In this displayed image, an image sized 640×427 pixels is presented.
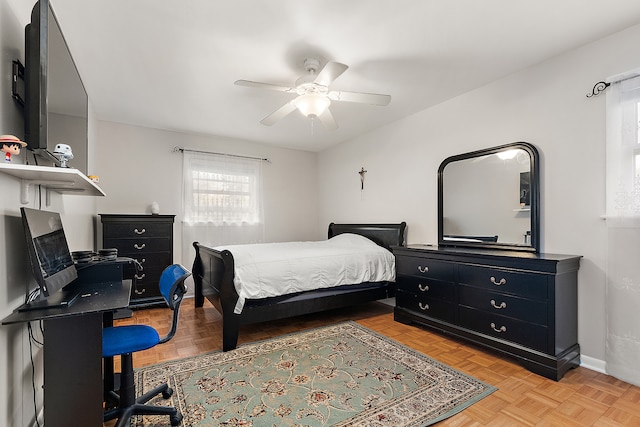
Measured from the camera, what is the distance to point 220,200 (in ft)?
16.3

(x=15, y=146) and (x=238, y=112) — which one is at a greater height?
(x=238, y=112)

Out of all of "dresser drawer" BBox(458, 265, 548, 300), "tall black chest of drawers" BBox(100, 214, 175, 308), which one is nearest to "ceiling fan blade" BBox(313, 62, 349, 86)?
"dresser drawer" BBox(458, 265, 548, 300)

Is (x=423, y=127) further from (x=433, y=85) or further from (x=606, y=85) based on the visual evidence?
(x=606, y=85)

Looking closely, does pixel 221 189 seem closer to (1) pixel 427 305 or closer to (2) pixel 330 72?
(2) pixel 330 72

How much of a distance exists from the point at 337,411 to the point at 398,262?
192 cm

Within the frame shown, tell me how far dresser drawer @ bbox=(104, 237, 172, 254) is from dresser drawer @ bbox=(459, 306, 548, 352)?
12.2 ft

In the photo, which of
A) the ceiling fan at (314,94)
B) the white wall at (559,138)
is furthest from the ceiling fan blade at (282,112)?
the white wall at (559,138)

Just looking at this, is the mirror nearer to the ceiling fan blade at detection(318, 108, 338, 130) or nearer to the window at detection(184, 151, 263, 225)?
the ceiling fan blade at detection(318, 108, 338, 130)

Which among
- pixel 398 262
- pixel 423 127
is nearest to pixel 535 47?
pixel 423 127

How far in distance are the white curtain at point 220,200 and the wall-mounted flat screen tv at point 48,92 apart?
2538mm

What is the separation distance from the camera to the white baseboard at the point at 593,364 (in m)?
2.32

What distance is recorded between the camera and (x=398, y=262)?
3.47m

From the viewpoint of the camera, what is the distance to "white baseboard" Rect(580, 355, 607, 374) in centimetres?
232

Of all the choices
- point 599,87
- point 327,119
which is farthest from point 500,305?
point 327,119
